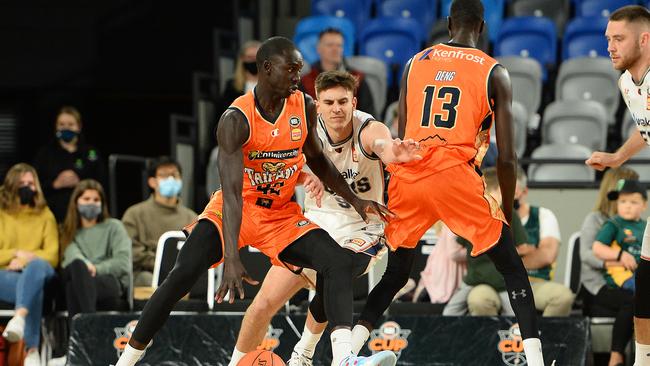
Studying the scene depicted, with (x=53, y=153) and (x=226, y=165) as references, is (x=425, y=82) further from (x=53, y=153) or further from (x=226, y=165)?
(x=53, y=153)

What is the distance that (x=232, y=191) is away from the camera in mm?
6227

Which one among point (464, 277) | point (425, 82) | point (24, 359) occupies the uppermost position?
point (425, 82)

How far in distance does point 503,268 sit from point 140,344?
75.2 inches

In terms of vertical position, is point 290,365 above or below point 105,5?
below

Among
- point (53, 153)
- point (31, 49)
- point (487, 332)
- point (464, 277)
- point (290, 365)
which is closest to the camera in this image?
point (290, 365)

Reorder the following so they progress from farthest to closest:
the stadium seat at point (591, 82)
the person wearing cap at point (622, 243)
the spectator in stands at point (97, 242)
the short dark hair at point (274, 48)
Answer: the stadium seat at point (591, 82) < the spectator in stands at point (97, 242) < the person wearing cap at point (622, 243) < the short dark hair at point (274, 48)

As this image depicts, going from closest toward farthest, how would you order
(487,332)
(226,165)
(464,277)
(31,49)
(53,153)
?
(226,165) → (487,332) → (464,277) → (53,153) → (31,49)

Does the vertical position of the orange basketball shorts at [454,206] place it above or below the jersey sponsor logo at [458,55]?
below

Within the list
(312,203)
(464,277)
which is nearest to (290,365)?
(312,203)

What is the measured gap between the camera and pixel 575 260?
9133 millimetres

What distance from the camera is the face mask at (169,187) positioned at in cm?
959

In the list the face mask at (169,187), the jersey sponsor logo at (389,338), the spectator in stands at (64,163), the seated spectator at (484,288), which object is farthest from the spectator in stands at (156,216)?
the seated spectator at (484,288)

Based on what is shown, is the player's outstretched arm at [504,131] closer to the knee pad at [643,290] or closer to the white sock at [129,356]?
the knee pad at [643,290]

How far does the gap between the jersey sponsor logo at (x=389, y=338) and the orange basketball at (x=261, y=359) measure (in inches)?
62.9
